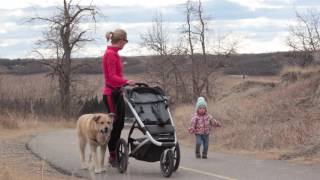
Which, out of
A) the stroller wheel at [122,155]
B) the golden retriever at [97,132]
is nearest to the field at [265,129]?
the golden retriever at [97,132]

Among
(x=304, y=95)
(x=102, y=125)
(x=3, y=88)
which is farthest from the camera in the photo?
(x=3, y=88)

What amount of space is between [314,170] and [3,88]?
163ft

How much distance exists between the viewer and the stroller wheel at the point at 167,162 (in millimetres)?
10828

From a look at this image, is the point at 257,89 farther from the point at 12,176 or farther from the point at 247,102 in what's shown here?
the point at 12,176

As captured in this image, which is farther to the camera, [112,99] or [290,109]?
[290,109]

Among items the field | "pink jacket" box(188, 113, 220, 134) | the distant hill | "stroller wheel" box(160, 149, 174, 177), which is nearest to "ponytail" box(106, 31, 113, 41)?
"stroller wheel" box(160, 149, 174, 177)

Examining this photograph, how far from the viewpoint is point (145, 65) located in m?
69.6

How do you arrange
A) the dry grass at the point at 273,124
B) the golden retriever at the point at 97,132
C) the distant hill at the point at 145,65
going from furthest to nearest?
the distant hill at the point at 145,65
the dry grass at the point at 273,124
the golden retriever at the point at 97,132

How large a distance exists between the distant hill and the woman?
39507 millimetres

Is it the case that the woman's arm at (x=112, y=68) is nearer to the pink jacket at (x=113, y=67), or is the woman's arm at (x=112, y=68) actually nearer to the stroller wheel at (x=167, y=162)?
the pink jacket at (x=113, y=67)

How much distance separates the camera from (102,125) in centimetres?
1095

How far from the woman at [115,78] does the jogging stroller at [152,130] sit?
208 millimetres

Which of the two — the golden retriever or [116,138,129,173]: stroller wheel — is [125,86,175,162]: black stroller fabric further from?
the golden retriever

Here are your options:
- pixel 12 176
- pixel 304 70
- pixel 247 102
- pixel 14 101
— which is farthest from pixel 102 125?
pixel 14 101
